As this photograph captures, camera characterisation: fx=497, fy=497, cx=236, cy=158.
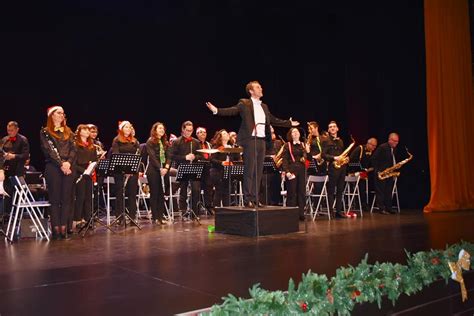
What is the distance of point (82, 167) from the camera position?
7.80 metres

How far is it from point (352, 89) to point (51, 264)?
10.2m

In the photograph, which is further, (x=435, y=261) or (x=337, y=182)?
(x=337, y=182)

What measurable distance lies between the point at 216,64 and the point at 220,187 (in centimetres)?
423

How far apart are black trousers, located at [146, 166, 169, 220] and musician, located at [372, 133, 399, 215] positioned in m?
4.88

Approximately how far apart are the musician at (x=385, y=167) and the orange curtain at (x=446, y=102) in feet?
2.60

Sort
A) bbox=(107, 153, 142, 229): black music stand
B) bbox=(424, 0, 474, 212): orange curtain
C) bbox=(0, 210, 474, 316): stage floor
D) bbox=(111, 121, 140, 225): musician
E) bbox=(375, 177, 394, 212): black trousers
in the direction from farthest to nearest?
bbox=(375, 177, 394, 212): black trousers → bbox=(424, 0, 474, 212): orange curtain → bbox=(111, 121, 140, 225): musician → bbox=(107, 153, 142, 229): black music stand → bbox=(0, 210, 474, 316): stage floor

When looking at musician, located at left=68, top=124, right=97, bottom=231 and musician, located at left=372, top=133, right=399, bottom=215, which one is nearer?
musician, located at left=68, top=124, right=97, bottom=231

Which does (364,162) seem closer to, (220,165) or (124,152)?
(220,165)

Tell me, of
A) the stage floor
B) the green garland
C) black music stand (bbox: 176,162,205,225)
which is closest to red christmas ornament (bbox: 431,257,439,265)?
the green garland

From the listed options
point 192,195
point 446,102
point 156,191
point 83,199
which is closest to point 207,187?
point 192,195

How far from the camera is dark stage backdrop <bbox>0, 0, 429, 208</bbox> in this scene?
10969 mm

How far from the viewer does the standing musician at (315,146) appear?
9906 mm

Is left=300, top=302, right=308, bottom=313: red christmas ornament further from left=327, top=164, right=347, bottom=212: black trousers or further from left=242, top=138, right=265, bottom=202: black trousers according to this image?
left=327, top=164, right=347, bottom=212: black trousers

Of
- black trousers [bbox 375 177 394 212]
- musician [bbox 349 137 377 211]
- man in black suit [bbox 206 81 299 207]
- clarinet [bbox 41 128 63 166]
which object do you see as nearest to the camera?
clarinet [bbox 41 128 63 166]
